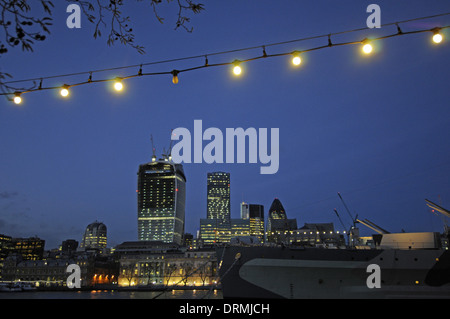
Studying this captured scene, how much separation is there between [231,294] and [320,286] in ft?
20.2

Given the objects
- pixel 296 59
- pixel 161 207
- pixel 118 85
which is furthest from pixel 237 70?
pixel 161 207

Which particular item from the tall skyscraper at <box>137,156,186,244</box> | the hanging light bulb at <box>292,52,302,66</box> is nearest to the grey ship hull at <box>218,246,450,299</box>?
the hanging light bulb at <box>292,52,302,66</box>

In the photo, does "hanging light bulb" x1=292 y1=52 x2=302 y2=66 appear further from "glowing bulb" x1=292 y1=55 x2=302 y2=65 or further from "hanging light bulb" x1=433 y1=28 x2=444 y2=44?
"hanging light bulb" x1=433 y1=28 x2=444 y2=44

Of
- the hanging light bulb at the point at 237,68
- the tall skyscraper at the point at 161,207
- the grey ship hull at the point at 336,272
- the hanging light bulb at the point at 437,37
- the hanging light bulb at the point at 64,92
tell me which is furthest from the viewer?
the tall skyscraper at the point at 161,207

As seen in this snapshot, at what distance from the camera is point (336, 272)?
2256 cm

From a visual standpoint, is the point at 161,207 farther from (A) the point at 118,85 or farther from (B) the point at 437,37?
(B) the point at 437,37

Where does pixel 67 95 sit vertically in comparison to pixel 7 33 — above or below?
above

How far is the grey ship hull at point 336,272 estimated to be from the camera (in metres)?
22.4

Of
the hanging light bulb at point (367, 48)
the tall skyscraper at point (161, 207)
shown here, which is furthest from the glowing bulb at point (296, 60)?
the tall skyscraper at point (161, 207)

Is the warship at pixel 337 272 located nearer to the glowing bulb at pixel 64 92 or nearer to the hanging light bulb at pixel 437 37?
the glowing bulb at pixel 64 92

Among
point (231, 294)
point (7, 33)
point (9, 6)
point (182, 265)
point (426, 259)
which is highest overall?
point (9, 6)
